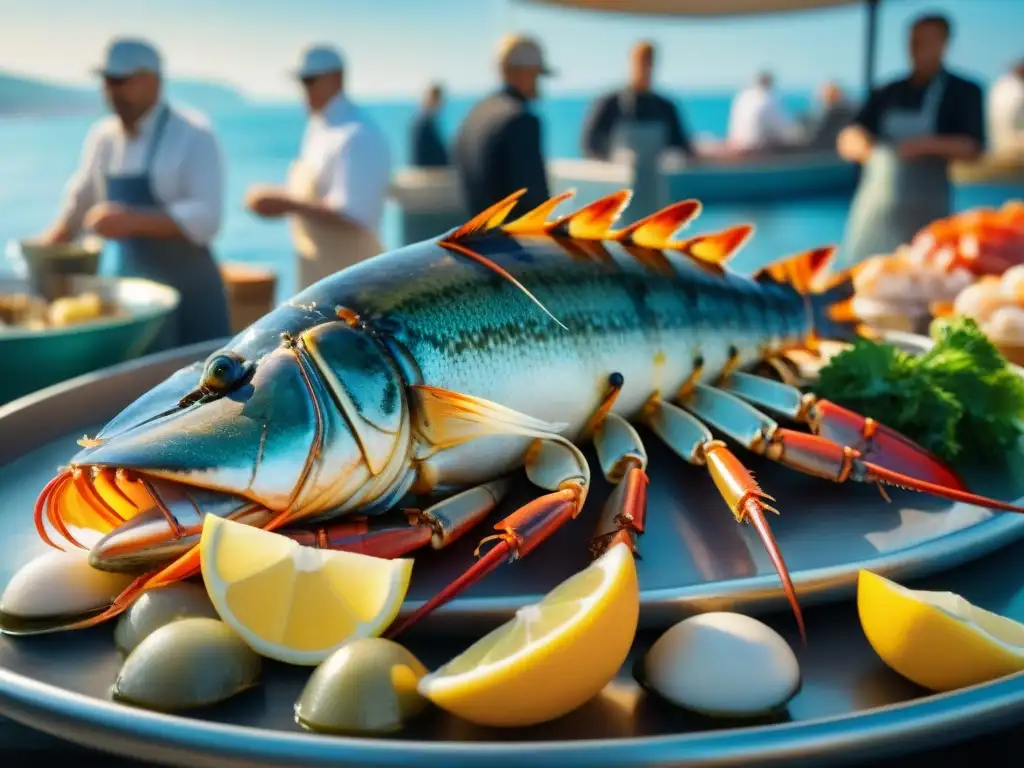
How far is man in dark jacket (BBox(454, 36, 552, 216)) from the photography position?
3.09 metres

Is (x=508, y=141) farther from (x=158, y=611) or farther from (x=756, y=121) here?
(x=756, y=121)

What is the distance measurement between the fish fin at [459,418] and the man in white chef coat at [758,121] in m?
10.7

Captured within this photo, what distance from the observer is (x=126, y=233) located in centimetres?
252

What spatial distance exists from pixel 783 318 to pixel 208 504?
0.87m

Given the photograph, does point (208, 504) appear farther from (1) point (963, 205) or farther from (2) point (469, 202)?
(1) point (963, 205)

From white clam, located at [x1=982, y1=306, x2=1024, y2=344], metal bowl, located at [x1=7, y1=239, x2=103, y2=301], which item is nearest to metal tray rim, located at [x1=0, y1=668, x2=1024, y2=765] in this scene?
white clam, located at [x1=982, y1=306, x2=1024, y2=344]

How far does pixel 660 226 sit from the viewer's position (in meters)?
1.33

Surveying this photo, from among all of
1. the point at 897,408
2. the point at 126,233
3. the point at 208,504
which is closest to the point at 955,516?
the point at 897,408

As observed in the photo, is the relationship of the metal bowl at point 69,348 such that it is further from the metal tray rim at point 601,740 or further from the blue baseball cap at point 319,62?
the blue baseball cap at point 319,62

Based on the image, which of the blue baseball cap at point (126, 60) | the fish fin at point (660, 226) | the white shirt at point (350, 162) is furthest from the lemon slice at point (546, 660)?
the white shirt at point (350, 162)

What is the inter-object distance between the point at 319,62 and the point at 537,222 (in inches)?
87.6

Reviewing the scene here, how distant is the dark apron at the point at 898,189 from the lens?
338cm

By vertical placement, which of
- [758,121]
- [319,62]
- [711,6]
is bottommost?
[758,121]

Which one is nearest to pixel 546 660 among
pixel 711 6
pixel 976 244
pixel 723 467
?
pixel 723 467
